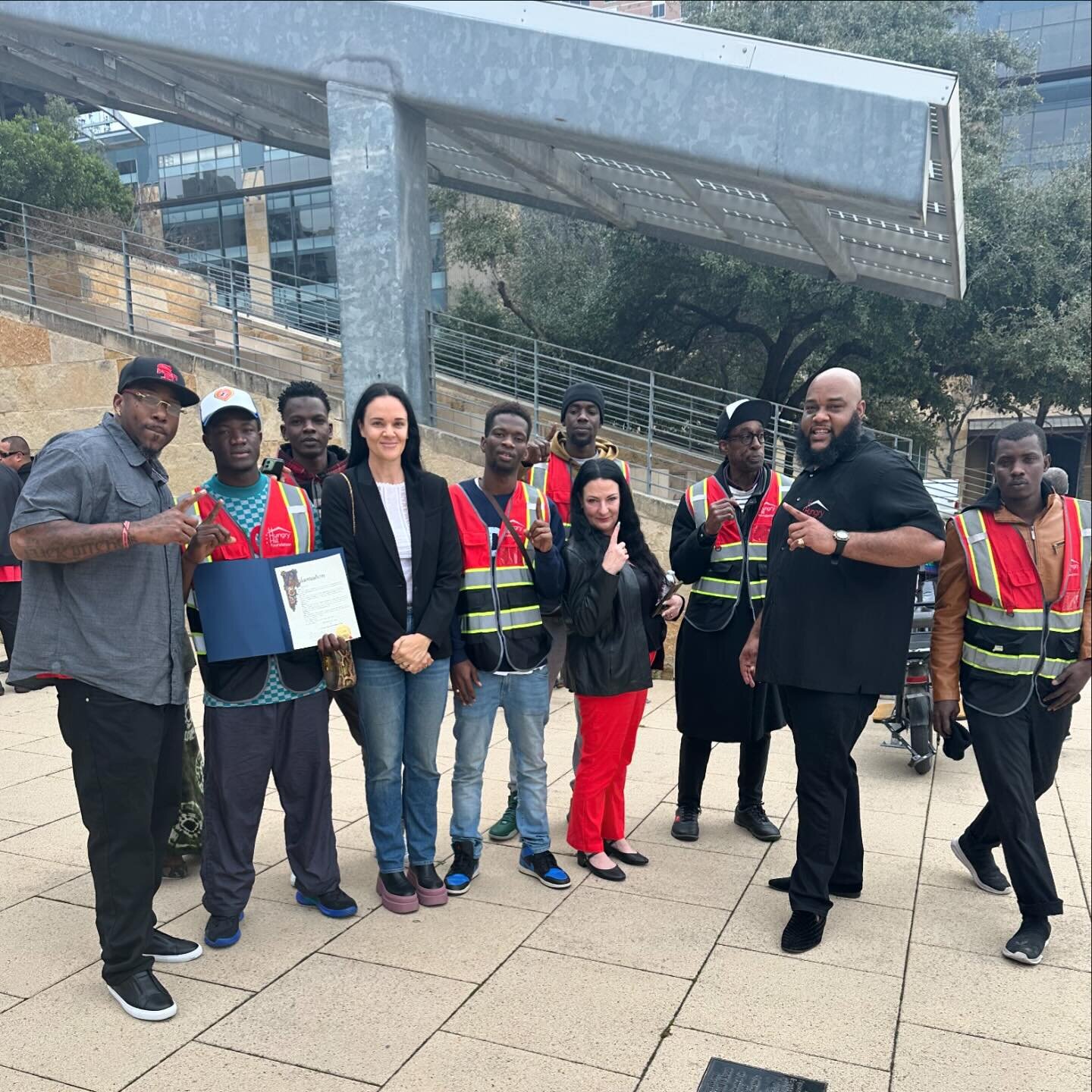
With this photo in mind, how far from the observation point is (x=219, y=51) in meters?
8.25

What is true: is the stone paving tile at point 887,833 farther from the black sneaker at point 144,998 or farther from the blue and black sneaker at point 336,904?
the black sneaker at point 144,998

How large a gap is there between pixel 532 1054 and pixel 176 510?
75.0 inches

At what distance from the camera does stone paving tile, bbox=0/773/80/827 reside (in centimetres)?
480

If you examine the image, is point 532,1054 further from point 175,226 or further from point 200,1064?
point 175,226

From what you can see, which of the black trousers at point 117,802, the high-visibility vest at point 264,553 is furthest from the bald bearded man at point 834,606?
the black trousers at point 117,802

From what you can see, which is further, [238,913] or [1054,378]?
[1054,378]

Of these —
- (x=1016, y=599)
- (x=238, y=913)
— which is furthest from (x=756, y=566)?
(x=238, y=913)

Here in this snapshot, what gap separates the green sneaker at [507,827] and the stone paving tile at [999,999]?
1.82m

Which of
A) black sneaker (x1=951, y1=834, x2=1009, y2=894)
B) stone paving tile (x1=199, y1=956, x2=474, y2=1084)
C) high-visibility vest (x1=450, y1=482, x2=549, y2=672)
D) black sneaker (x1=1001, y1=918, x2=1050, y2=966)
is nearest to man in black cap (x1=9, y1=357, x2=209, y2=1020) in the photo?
stone paving tile (x1=199, y1=956, x2=474, y2=1084)

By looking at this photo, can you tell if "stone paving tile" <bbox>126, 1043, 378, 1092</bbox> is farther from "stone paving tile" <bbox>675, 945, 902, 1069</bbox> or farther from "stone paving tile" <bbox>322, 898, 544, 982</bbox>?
"stone paving tile" <bbox>675, 945, 902, 1069</bbox>

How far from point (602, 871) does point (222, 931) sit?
1.55 metres

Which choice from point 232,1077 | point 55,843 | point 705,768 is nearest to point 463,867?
point 705,768

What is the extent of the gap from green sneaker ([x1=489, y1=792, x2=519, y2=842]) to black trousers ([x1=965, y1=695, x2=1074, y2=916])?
2056 mm

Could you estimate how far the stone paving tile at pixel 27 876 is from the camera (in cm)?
390
